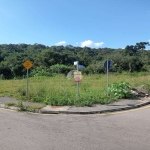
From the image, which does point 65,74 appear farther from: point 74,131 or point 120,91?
point 74,131

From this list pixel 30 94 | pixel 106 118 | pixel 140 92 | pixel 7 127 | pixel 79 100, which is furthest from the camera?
pixel 140 92

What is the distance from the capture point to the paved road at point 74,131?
4953mm

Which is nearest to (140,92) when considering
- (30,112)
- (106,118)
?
(106,118)

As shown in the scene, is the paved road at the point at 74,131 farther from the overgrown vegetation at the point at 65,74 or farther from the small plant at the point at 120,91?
the small plant at the point at 120,91

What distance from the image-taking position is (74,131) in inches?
237

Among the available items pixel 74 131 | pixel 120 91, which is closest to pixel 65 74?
pixel 120 91

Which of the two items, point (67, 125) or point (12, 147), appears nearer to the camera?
point (12, 147)

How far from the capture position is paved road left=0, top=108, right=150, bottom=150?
16.3 feet

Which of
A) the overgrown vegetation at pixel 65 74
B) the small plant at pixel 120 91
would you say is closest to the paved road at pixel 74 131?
the overgrown vegetation at pixel 65 74

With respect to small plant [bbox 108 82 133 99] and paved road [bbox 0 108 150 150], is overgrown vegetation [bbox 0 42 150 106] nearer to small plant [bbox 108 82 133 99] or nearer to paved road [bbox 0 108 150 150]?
small plant [bbox 108 82 133 99]

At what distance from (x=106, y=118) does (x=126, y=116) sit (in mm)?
768

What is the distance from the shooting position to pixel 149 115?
796cm

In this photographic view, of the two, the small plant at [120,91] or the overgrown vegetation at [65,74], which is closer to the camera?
the overgrown vegetation at [65,74]

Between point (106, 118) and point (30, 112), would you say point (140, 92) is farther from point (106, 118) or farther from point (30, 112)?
point (30, 112)
